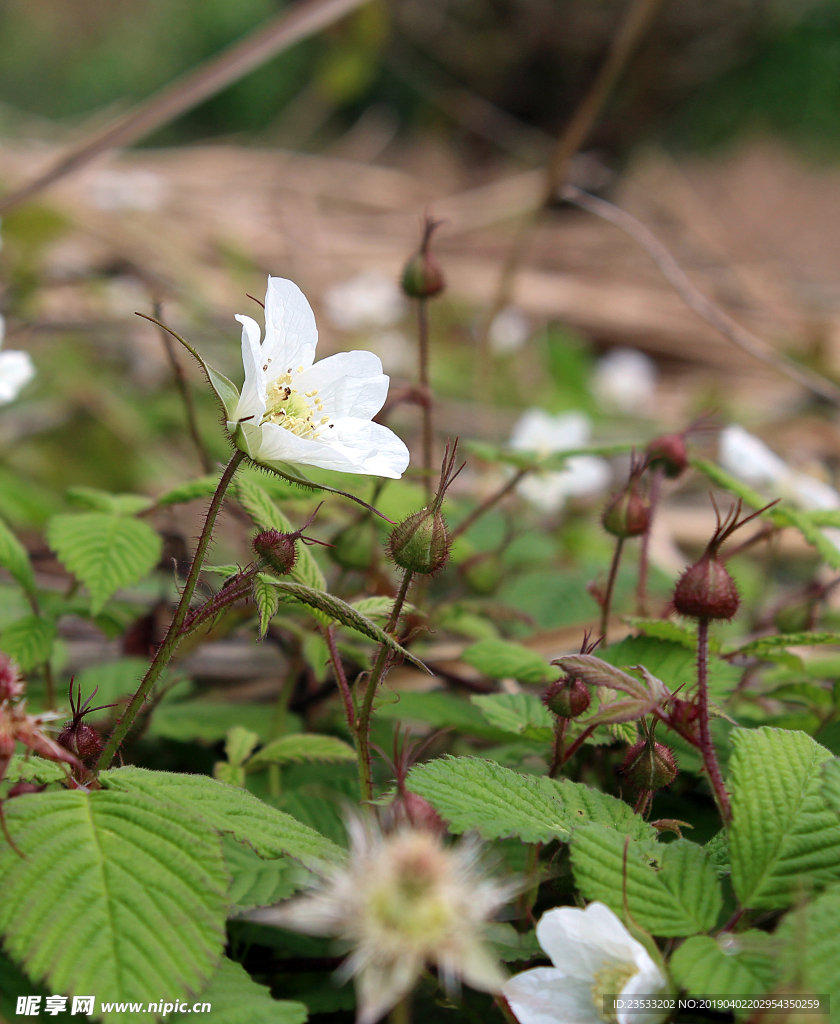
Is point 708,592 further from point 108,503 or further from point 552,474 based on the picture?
point 552,474

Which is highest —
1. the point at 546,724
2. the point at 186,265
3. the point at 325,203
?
the point at 325,203

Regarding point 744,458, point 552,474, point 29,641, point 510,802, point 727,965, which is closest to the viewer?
point 727,965

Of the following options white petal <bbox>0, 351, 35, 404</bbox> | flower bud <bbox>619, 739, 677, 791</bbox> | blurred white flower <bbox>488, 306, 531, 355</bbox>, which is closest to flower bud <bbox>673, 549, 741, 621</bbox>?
flower bud <bbox>619, 739, 677, 791</bbox>

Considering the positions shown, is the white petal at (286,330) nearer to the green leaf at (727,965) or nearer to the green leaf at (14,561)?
the green leaf at (14,561)

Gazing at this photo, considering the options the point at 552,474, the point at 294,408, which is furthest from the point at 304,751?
the point at 552,474

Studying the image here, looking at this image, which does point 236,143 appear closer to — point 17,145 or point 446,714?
point 17,145

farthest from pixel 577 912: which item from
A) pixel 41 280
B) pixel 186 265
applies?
pixel 186 265

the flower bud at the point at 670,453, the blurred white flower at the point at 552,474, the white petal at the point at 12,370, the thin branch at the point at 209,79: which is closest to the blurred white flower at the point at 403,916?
the flower bud at the point at 670,453
